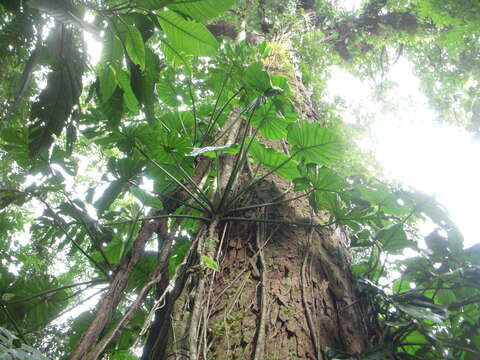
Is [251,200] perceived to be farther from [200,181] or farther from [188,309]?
[188,309]

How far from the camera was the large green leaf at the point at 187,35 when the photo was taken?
834 millimetres

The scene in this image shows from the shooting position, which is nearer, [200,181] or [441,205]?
[441,205]

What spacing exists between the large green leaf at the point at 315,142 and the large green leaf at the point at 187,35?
696 mm

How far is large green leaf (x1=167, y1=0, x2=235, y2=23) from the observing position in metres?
0.81

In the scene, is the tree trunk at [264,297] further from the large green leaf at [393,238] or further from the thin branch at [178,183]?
the large green leaf at [393,238]

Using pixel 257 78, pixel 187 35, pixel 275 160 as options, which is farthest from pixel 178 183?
pixel 187 35

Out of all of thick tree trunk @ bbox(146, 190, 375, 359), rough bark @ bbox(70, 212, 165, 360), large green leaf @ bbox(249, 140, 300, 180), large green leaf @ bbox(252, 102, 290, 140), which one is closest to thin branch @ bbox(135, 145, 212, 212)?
thick tree trunk @ bbox(146, 190, 375, 359)

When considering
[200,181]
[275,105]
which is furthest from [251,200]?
[275,105]

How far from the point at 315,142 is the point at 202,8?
0.89m

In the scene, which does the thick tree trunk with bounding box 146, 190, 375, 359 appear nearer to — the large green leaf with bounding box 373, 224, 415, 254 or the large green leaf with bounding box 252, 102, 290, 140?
the large green leaf with bounding box 373, 224, 415, 254

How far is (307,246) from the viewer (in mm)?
1428

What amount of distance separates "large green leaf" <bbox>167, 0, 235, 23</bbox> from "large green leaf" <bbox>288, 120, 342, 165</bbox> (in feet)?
2.49

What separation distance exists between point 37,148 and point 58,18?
363 millimetres

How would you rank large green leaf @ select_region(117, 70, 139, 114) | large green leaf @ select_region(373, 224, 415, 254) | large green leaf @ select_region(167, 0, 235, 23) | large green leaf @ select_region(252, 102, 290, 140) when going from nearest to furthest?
1. large green leaf @ select_region(167, 0, 235, 23)
2. large green leaf @ select_region(117, 70, 139, 114)
3. large green leaf @ select_region(373, 224, 415, 254)
4. large green leaf @ select_region(252, 102, 290, 140)
